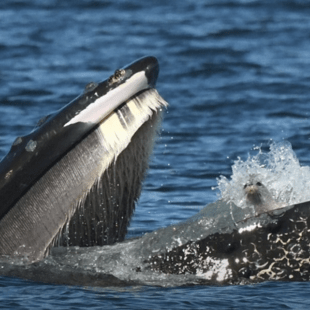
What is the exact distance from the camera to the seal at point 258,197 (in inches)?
267

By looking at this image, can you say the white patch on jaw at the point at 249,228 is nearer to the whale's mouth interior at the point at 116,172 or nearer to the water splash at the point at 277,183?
the water splash at the point at 277,183

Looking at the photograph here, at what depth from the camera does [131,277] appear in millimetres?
7051

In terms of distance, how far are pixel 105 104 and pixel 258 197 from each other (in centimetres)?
133

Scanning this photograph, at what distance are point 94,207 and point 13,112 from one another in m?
10.0

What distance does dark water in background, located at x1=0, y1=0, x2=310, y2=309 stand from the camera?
6.80 m

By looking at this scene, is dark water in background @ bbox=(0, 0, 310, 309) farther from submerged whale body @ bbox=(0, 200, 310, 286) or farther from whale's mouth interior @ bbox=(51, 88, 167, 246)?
whale's mouth interior @ bbox=(51, 88, 167, 246)

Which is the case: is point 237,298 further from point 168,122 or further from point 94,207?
point 168,122

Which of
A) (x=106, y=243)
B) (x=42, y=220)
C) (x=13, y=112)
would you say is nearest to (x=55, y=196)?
(x=42, y=220)

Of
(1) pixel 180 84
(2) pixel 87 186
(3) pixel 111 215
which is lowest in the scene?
(3) pixel 111 215

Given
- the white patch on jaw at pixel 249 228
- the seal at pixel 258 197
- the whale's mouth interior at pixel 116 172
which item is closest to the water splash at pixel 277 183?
the seal at pixel 258 197

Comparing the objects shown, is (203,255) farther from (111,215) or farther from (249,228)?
(111,215)

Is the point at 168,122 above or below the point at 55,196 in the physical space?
above

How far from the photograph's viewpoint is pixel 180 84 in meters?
18.8

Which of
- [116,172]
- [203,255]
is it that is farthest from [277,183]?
[116,172]
